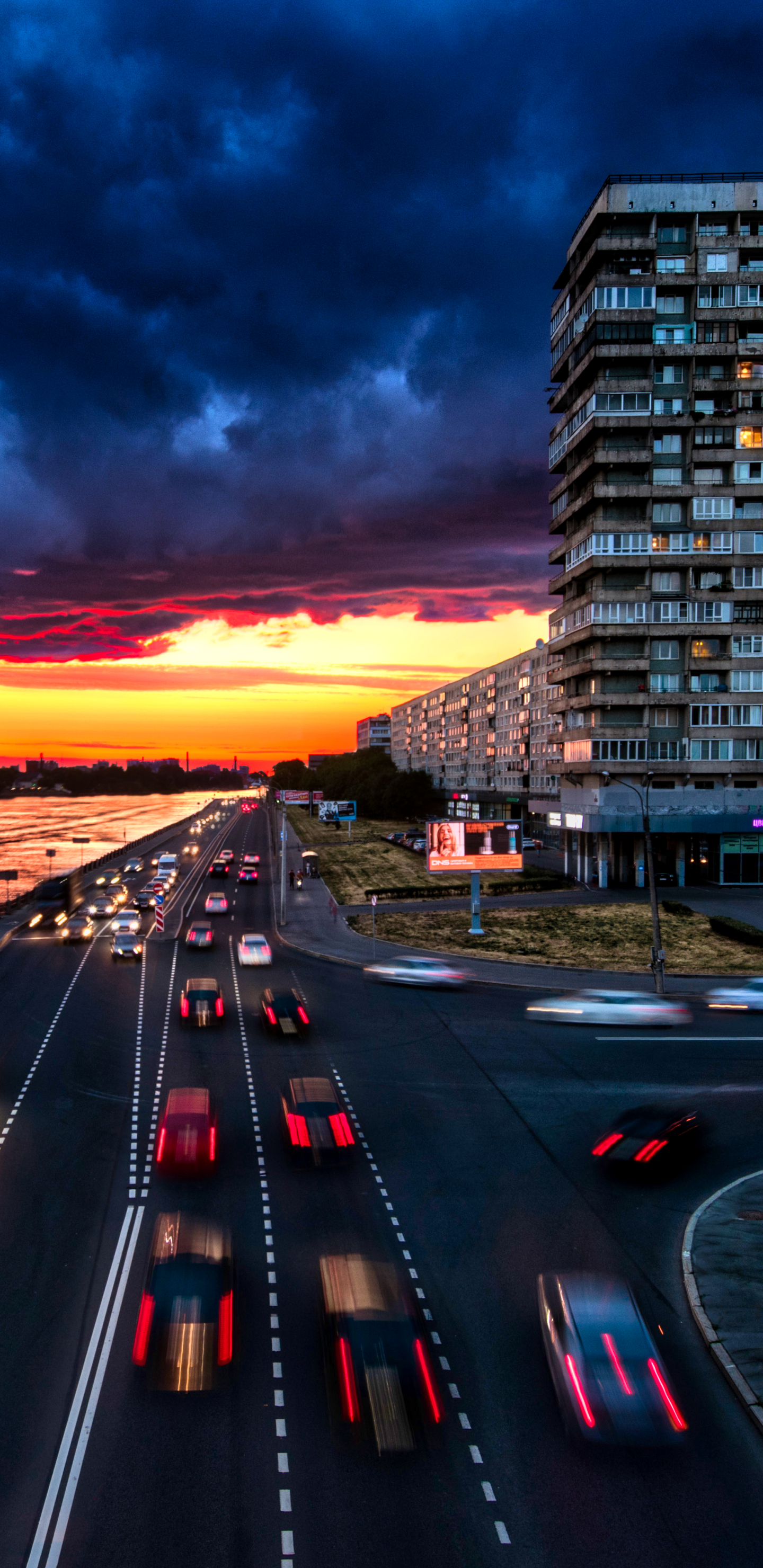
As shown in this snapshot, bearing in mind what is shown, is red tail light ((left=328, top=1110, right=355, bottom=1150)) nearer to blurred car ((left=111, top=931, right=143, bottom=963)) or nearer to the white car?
the white car

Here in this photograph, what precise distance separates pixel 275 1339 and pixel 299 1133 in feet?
22.2

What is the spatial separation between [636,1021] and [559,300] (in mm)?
71281

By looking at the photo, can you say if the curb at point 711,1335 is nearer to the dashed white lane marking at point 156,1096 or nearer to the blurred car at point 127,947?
the dashed white lane marking at point 156,1096

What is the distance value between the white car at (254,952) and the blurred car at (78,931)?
1132 centimetres

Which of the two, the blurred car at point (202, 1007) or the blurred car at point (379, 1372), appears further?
the blurred car at point (202, 1007)

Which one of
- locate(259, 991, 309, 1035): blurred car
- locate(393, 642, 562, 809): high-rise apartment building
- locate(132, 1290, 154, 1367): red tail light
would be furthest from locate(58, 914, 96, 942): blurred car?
locate(393, 642, 562, 809): high-rise apartment building

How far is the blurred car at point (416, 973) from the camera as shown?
124 feet

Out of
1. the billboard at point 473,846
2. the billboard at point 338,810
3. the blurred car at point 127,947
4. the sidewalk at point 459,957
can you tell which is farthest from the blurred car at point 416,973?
the billboard at point 338,810

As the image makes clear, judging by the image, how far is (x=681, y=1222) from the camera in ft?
56.1

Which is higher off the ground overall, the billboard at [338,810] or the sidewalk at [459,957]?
the billboard at [338,810]

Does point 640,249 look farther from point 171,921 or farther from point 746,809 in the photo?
point 171,921

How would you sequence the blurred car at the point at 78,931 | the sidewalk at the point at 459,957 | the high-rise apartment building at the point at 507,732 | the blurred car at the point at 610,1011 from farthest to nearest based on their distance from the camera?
the high-rise apartment building at the point at 507,732 → the blurred car at the point at 78,931 → the sidewalk at the point at 459,957 → the blurred car at the point at 610,1011

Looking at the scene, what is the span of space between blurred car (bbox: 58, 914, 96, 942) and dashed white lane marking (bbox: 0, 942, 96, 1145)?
3.59 metres

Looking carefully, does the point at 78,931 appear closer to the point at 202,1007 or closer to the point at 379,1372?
the point at 202,1007
